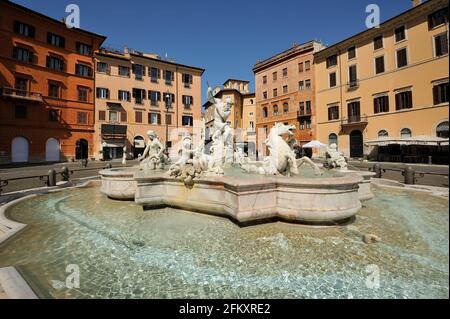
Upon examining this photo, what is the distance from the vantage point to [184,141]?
6.10 m

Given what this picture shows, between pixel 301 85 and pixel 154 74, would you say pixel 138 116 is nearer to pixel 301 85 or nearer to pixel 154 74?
pixel 154 74

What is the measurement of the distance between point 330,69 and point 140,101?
30104 millimetres

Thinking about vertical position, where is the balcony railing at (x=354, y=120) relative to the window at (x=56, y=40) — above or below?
below

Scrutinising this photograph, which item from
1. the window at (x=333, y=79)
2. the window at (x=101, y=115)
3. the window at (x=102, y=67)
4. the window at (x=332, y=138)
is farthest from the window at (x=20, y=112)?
the window at (x=333, y=79)

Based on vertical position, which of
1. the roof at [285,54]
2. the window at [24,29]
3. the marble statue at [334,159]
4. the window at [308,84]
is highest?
the roof at [285,54]

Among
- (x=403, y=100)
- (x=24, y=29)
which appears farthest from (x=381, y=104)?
(x=24, y=29)

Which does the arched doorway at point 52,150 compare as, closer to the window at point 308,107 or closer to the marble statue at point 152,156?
the marble statue at point 152,156

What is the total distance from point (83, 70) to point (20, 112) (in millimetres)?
9899

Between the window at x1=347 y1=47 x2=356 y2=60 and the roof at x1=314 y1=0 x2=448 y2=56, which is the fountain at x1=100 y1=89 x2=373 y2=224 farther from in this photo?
the window at x1=347 y1=47 x2=356 y2=60

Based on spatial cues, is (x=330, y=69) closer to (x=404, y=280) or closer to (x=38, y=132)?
(x=404, y=280)

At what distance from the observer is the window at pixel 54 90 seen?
95.4 feet

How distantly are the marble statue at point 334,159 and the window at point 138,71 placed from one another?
35796 millimetres

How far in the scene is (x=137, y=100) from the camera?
36094mm

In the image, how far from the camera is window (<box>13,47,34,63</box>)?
26406 mm
